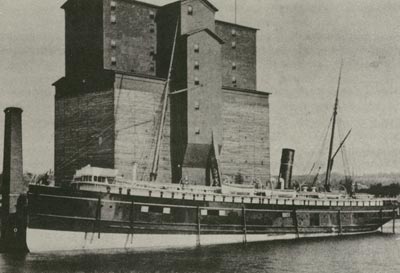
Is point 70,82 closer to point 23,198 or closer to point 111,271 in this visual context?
point 23,198

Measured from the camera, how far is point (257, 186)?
57281 mm

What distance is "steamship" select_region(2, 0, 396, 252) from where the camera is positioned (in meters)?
44.1

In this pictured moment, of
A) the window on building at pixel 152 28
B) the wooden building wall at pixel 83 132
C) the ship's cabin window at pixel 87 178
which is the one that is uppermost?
the window on building at pixel 152 28

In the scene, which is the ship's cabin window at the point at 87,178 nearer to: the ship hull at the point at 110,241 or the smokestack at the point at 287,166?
the ship hull at the point at 110,241

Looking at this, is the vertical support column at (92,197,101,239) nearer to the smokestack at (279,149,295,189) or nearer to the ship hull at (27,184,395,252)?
the ship hull at (27,184,395,252)

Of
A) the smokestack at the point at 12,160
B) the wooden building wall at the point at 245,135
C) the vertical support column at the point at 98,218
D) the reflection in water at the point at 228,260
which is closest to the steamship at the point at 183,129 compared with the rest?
the wooden building wall at the point at 245,135

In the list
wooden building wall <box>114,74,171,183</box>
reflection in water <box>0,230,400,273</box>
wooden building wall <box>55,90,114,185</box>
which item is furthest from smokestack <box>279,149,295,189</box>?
wooden building wall <box>55,90,114,185</box>

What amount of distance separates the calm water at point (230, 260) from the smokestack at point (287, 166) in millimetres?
11720

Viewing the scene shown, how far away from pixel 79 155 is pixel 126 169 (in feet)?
16.8

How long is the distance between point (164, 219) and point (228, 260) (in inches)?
298

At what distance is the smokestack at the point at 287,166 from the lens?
5284 centimetres

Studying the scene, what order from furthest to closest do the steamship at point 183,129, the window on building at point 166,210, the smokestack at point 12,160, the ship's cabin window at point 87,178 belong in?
1. the steamship at point 183,129
2. the window on building at point 166,210
3. the ship's cabin window at point 87,178
4. the smokestack at point 12,160

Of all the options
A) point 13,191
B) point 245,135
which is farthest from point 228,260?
point 245,135

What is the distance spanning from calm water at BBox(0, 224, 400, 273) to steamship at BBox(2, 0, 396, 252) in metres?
3.64
